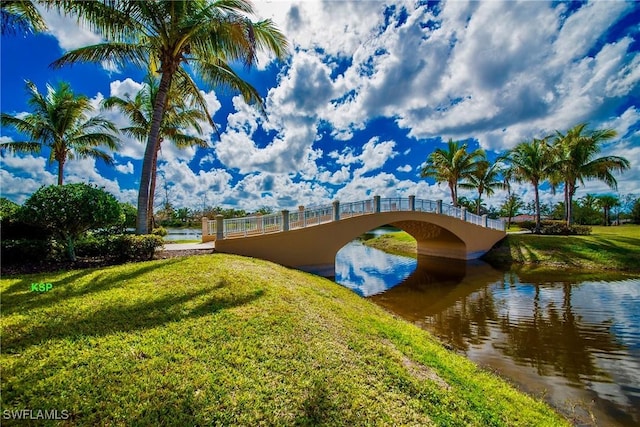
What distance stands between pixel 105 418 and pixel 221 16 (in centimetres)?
Answer: 1046

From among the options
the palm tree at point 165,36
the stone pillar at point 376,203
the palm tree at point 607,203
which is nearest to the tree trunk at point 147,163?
the palm tree at point 165,36

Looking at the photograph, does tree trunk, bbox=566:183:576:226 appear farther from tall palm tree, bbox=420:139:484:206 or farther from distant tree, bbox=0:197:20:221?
distant tree, bbox=0:197:20:221

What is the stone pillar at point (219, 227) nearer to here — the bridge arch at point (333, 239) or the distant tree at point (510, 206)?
the bridge arch at point (333, 239)

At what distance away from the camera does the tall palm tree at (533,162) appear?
22891 millimetres

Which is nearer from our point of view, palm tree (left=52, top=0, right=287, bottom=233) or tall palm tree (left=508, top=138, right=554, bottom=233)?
palm tree (left=52, top=0, right=287, bottom=233)

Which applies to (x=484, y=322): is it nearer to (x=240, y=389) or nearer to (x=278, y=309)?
(x=278, y=309)

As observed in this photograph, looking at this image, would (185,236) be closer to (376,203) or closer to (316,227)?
(316,227)

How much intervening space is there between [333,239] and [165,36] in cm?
1009

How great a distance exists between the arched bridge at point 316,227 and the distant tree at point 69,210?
3.67 m

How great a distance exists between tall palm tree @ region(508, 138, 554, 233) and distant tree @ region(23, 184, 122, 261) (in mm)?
28521

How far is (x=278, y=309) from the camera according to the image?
5.17 meters

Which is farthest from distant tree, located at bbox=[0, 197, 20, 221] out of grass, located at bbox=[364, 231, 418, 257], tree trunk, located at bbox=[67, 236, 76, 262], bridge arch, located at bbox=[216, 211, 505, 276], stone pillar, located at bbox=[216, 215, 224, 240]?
grass, located at bbox=[364, 231, 418, 257]

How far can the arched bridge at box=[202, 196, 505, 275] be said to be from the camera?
11227 millimetres

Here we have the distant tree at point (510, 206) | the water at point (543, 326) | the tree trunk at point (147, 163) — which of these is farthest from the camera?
the distant tree at point (510, 206)
